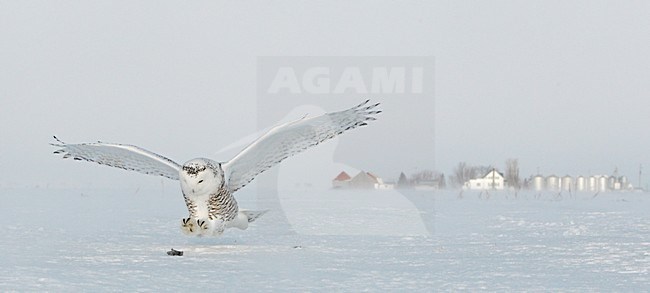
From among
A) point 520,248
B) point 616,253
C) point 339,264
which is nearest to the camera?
point 339,264

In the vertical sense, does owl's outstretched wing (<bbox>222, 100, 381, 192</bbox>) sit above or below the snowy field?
above

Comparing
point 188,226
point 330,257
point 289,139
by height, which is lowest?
point 330,257

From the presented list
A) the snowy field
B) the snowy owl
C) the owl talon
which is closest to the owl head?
the snowy owl

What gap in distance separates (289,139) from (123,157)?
8.00 feet

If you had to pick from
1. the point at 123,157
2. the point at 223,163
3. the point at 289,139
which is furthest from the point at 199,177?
the point at 123,157

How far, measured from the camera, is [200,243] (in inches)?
372

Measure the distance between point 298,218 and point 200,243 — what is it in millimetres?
4946

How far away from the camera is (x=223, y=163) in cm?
867

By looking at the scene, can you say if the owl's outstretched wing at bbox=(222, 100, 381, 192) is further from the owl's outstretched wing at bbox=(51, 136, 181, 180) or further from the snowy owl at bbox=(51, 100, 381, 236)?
the owl's outstretched wing at bbox=(51, 136, 181, 180)

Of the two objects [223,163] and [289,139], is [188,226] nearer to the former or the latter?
[223,163]

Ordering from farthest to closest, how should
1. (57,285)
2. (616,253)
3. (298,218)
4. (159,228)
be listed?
(298,218) < (159,228) < (616,253) < (57,285)

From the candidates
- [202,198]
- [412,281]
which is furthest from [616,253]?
[202,198]

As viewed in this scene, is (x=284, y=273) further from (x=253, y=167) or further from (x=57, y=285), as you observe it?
(x=253, y=167)

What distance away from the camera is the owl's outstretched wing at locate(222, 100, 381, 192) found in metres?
8.30
